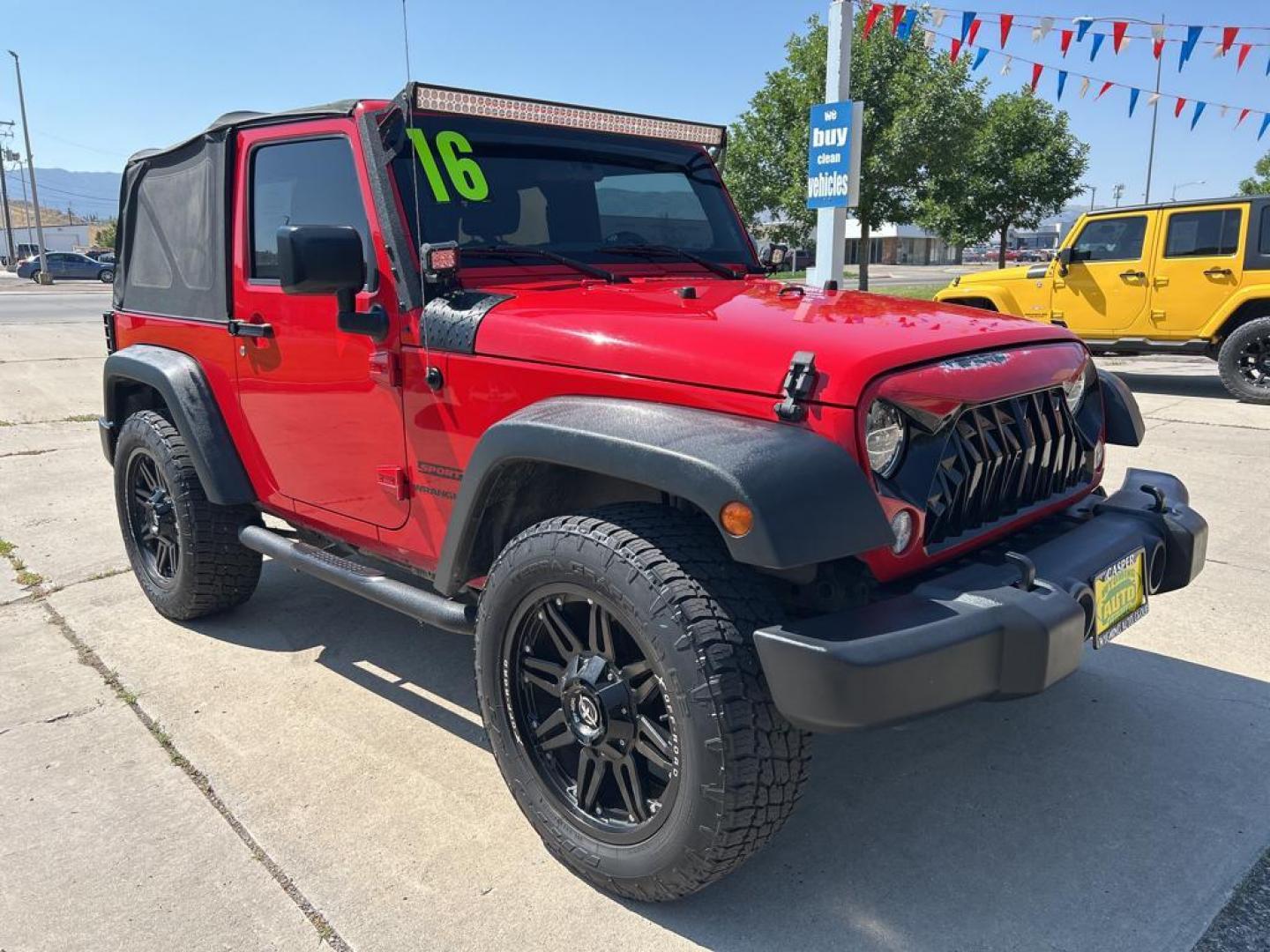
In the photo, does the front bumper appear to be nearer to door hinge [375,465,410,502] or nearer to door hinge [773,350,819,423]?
door hinge [773,350,819,423]

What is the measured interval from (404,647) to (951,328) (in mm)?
2522

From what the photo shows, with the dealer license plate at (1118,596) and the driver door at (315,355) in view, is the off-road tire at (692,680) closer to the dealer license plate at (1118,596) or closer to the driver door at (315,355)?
the dealer license plate at (1118,596)

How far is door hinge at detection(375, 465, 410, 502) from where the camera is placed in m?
3.03

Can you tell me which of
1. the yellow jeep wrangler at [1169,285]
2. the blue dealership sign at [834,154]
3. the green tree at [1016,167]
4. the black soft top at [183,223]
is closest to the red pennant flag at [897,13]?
the blue dealership sign at [834,154]

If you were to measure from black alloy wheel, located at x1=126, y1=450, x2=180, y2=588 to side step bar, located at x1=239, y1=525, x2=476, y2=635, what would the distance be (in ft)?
1.74

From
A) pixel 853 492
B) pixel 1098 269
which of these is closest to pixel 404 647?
pixel 853 492

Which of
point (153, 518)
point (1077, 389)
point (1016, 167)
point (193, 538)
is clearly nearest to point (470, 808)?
point (193, 538)

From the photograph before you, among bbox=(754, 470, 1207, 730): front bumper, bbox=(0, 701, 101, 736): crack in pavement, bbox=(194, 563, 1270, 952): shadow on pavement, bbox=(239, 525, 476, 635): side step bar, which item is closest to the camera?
bbox=(754, 470, 1207, 730): front bumper

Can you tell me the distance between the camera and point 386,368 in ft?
9.74

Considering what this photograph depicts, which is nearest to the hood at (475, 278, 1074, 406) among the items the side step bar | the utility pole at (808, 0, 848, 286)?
the side step bar

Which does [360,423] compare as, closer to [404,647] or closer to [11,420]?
[404,647]

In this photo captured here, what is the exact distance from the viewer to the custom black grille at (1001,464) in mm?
2348

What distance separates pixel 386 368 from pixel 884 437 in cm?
155

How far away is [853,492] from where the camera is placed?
6.61 feet
